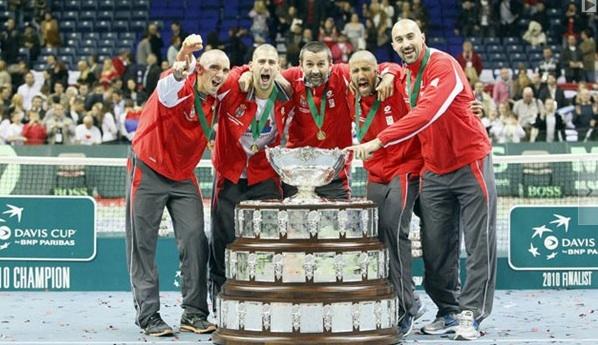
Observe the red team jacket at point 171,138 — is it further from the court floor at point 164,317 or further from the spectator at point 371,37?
the spectator at point 371,37

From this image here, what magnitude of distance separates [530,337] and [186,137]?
9.77 feet

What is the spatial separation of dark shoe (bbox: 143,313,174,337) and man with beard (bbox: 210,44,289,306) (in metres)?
0.67

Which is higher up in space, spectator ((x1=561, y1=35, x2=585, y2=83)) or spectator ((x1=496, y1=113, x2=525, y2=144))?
spectator ((x1=561, y1=35, x2=585, y2=83))

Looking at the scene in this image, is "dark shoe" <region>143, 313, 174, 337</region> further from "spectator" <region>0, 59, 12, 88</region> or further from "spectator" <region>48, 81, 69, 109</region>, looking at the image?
"spectator" <region>0, 59, 12, 88</region>

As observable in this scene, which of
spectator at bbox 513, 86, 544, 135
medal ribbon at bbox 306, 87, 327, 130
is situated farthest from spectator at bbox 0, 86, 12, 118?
medal ribbon at bbox 306, 87, 327, 130

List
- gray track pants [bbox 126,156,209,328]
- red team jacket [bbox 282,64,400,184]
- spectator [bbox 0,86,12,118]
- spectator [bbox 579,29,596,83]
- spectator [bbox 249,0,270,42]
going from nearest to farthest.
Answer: red team jacket [bbox 282,64,400,184]
gray track pants [bbox 126,156,209,328]
spectator [bbox 0,86,12,118]
spectator [bbox 579,29,596,83]
spectator [bbox 249,0,270,42]

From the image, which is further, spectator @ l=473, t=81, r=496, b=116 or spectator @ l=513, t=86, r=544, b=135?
spectator @ l=473, t=81, r=496, b=116

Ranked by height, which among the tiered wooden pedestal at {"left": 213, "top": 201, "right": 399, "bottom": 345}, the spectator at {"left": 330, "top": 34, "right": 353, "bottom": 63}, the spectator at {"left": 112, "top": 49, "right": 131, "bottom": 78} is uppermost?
the spectator at {"left": 330, "top": 34, "right": 353, "bottom": 63}

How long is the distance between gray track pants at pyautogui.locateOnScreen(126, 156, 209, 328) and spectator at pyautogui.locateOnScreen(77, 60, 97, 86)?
1441 centimetres

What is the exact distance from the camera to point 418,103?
962 centimetres

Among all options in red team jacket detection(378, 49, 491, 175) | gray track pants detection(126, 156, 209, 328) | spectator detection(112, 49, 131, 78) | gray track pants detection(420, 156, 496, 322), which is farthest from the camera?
spectator detection(112, 49, 131, 78)

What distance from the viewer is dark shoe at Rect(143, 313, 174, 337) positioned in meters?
9.98

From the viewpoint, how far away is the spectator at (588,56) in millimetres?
24703

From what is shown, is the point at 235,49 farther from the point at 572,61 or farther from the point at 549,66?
the point at 572,61
